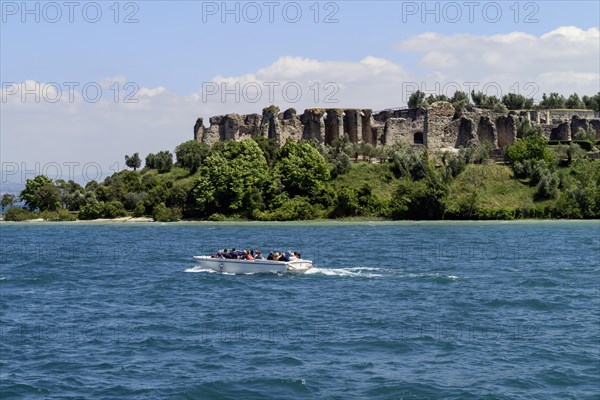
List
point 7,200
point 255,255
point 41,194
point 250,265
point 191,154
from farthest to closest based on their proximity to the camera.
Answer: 1. point 191,154
2. point 7,200
3. point 41,194
4. point 255,255
5. point 250,265

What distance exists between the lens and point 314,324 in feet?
104

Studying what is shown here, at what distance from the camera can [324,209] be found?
85.0m

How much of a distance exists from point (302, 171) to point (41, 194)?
27.2 m

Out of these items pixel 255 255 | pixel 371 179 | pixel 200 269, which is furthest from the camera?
pixel 371 179

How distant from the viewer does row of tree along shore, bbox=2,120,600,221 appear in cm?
8231

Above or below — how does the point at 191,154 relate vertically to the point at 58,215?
above

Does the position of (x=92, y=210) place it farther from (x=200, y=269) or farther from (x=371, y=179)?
(x=200, y=269)

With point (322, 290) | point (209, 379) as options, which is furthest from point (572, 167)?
point (209, 379)

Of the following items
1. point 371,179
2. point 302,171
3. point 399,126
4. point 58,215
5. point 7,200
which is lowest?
point 58,215

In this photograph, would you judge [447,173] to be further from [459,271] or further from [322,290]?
[322,290]

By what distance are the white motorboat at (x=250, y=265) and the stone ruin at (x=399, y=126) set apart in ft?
184

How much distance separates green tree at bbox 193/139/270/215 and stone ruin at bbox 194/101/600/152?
15728 mm

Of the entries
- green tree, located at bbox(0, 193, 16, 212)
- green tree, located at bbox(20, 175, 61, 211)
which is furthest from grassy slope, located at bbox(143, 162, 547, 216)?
green tree, located at bbox(0, 193, 16, 212)

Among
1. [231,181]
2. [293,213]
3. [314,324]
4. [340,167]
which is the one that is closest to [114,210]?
[231,181]
